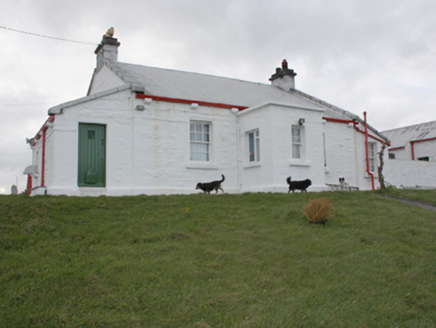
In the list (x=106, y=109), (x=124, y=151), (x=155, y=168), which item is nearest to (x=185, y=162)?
(x=155, y=168)

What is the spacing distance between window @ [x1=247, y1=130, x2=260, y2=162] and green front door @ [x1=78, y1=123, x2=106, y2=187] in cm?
573

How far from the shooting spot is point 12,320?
18.5ft

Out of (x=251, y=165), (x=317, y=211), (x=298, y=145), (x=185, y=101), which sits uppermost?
(x=185, y=101)

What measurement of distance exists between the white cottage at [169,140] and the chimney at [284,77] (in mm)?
4886

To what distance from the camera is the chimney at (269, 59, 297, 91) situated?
2434cm

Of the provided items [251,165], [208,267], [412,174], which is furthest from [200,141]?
[412,174]

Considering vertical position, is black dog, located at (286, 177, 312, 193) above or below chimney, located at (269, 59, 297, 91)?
below

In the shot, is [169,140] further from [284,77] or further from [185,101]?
[284,77]

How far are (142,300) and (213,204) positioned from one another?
6035 millimetres

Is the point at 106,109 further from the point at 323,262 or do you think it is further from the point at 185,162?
the point at 323,262

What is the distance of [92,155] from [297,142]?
779 centimetres

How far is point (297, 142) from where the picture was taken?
1734 cm

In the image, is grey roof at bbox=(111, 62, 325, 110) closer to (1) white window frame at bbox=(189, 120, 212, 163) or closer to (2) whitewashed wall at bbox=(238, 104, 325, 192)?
(2) whitewashed wall at bbox=(238, 104, 325, 192)

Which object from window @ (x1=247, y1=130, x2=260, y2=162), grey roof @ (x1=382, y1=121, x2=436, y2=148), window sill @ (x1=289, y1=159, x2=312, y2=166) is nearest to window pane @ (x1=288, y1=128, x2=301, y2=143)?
window sill @ (x1=289, y1=159, x2=312, y2=166)
